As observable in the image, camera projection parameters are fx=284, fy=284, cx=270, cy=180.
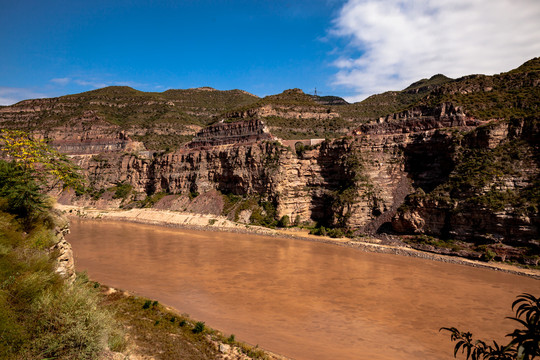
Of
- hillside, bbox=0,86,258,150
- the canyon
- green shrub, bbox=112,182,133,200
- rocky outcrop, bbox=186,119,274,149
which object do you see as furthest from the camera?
hillside, bbox=0,86,258,150

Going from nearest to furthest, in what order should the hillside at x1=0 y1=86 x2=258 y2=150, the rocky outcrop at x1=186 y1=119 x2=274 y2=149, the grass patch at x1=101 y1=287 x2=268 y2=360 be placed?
the grass patch at x1=101 y1=287 x2=268 y2=360
the rocky outcrop at x1=186 y1=119 x2=274 y2=149
the hillside at x1=0 y1=86 x2=258 y2=150

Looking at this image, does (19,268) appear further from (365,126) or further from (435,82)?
(435,82)

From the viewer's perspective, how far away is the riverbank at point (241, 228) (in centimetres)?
2578

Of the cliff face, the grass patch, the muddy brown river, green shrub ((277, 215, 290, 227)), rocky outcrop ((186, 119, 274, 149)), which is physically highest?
rocky outcrop ((186, 119, 274, 149))

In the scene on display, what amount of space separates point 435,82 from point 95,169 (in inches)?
3759

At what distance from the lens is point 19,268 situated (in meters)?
7.20

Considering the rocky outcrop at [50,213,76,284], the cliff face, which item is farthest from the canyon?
the rocky outcrop at [50,213,76,284]

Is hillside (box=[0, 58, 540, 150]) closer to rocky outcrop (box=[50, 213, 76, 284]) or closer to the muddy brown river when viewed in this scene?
the muddy brown river

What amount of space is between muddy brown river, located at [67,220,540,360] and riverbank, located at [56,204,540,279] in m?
1.29

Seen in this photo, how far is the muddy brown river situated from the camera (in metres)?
13.7

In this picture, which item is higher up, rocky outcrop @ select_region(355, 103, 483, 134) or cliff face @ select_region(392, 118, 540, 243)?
→ rocky outcrop @ select_region(355, 103, 483, 134)

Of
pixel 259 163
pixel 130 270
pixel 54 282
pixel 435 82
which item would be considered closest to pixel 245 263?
pixel 130 270

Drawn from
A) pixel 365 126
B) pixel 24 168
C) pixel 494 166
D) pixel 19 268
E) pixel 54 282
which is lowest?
pixel 54 282

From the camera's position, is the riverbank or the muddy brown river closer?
the muddy brown river
